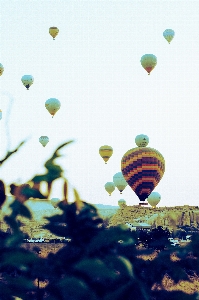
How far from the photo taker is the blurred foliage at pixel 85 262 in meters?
1.38

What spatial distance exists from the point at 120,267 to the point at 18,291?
0.25 m

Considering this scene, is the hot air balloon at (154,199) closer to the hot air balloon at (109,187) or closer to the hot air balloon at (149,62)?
the hot air balloon at (109,187)

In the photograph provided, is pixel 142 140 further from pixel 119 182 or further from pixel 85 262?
pixel 85 262

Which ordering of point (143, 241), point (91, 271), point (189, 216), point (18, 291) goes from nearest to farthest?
point (91, 271) → point (18, 291) → point (143, 241) → point (189, 216)

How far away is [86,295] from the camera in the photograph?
1.36 meters

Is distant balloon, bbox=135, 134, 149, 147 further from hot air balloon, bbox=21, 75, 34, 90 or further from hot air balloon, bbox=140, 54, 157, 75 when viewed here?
hot air balloon, bbox=21, 75, 34, 90

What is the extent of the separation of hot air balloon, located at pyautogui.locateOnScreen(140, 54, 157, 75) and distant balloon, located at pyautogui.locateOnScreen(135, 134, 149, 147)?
8.26 metres

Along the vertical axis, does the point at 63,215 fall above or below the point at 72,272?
above

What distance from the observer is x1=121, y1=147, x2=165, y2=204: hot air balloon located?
166ft

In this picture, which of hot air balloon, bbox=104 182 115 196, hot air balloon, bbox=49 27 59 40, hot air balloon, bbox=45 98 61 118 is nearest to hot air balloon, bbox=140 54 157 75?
hot air balloon, bbox=49 27 59 40

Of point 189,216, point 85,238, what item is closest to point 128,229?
point 85,238

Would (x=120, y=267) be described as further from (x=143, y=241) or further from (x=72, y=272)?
(x=143, y=241)

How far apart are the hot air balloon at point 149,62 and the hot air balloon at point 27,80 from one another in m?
10.2

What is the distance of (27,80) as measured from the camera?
57344mm
